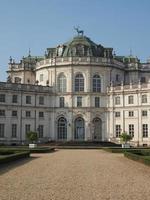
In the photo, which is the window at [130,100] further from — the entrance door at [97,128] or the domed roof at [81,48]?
the domed roof at [81,48]

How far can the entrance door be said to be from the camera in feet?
273

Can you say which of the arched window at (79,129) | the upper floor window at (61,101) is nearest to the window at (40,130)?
the upper floor window at (61,101)

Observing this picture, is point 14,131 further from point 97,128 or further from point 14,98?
point 97,128

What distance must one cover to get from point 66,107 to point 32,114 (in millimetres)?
7527

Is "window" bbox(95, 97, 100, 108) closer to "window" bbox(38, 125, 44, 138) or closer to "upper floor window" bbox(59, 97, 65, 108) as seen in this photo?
"upper floor window" bbox(59, 97, 65, 108)

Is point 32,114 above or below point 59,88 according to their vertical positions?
below

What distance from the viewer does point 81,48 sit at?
86875 millimetres

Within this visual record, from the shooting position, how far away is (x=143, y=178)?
19.6 m

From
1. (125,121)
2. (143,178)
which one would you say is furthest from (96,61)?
(143,178)

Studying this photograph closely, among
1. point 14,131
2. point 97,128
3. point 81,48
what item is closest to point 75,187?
point 14,131

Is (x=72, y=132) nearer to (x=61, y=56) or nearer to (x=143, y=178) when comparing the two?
(x=61, y=56)

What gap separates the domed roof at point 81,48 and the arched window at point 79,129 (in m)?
14.4

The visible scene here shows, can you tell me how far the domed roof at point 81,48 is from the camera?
283 feet

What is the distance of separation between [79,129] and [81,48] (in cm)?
1804
